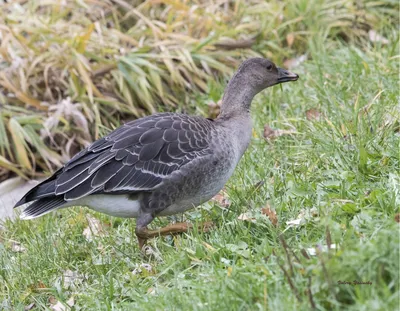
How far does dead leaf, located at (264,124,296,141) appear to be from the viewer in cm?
621

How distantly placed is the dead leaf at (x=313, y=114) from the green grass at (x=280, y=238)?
0.14 ft

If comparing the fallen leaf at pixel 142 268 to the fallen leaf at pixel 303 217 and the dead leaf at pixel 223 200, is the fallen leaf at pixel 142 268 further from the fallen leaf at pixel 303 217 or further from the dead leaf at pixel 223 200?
the fallen leaf at pixel 303 217

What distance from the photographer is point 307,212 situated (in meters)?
4.63

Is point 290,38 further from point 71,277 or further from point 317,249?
point 317,249

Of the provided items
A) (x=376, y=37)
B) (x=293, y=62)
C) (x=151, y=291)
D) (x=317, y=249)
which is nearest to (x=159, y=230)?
(x=151, y=291)

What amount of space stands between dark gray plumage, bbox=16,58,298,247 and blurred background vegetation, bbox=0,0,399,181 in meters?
2.38

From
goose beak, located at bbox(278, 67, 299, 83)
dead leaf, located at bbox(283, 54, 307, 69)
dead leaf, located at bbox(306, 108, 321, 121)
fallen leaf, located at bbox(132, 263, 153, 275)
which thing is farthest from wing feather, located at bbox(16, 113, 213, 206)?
dead leaf, located at bbox(283, 54, 307, 69)

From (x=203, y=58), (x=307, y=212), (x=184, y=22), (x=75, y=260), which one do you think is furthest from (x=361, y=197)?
(x=184, y=22)

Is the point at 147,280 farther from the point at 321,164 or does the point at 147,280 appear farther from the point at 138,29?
the point at 138,29

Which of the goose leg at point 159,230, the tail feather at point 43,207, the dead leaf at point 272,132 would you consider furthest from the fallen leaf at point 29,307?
the dead leaf at point 272,132

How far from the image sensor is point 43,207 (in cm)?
513

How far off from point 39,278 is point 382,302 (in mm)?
2576

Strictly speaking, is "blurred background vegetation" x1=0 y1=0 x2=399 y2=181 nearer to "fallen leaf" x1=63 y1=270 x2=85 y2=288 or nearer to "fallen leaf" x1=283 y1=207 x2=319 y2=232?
"fallen leaf" x1=63 y1=270 x2=85 y2=288

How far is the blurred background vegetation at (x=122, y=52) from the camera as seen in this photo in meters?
7.73
